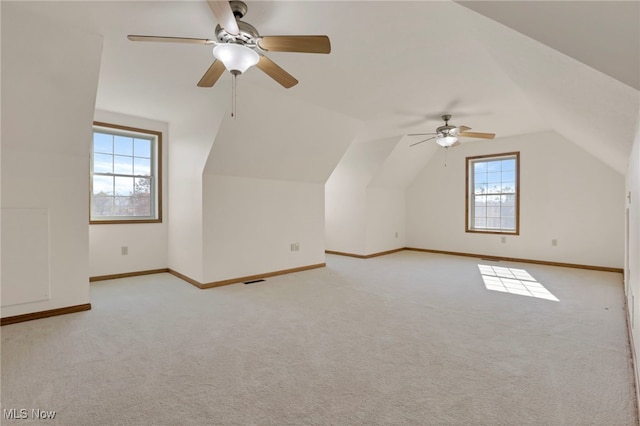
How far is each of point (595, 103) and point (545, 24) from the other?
1040mm

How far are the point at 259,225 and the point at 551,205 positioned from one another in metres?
5.37

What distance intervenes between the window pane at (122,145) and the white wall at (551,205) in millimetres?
6323

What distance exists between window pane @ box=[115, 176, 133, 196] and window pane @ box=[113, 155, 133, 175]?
94 mm

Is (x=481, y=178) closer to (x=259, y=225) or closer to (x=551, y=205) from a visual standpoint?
(x=551, y=205)

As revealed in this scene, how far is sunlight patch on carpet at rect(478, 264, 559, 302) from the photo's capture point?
13.0 ft

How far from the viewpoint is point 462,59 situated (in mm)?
2814

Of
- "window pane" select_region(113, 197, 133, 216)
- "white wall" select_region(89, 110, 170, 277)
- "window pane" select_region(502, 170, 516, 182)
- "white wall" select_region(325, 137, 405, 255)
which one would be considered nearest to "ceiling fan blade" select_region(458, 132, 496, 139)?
"white wall" select_region(325, 137, 405, 255)

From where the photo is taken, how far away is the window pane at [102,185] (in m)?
4.55

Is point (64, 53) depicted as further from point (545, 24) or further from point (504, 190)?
point (504, 190)

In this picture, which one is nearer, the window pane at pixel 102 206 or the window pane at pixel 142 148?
the window pane at pixel 102 206

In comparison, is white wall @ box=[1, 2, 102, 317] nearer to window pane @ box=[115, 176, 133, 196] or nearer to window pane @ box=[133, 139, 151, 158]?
window pane @ box=[115, 176, 133, 196]

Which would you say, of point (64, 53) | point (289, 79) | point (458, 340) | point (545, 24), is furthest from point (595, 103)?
point (64, 53)

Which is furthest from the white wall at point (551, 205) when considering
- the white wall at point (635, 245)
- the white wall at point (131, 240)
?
the white wall at point (131, 240)

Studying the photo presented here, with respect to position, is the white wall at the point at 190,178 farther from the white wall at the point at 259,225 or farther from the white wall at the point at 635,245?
the white wall at the point at 635,245
